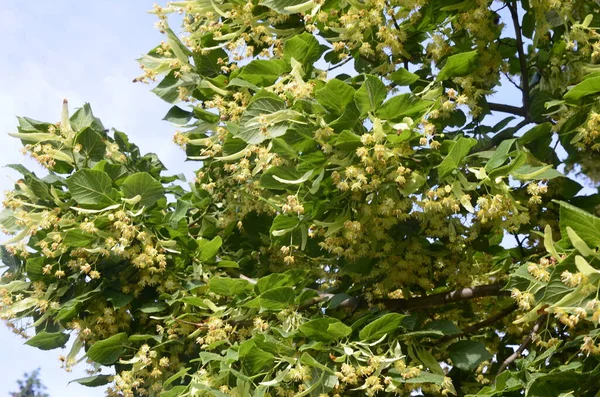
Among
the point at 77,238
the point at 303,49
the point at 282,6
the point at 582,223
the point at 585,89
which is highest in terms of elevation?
the point at 282,6

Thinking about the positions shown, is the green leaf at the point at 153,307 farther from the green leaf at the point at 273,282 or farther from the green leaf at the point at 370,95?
the green leaf at the point at 370,95

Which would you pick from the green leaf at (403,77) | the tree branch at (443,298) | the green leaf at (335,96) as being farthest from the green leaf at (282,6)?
the tree branch at (443,298)

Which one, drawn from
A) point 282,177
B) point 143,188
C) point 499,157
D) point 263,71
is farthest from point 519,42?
point 143,188

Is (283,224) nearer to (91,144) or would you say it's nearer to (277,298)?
(277,298)

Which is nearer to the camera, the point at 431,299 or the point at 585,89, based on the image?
the point at 585,89

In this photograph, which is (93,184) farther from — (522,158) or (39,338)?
(522,158)

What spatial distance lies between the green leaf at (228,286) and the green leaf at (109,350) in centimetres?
55

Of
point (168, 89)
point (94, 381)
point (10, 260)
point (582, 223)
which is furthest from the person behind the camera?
point (168, 89)

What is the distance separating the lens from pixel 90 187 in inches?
158

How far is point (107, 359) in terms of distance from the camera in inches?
164

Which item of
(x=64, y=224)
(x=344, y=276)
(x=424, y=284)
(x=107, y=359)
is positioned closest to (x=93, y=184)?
(x=64, y=224)

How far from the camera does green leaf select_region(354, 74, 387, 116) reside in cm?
326

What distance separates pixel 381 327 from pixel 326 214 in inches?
24.3

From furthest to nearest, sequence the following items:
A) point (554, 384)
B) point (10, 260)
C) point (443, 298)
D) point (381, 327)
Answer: point (10, 260) → point (443, 298) → point (381, 327) → point (554, 384)
